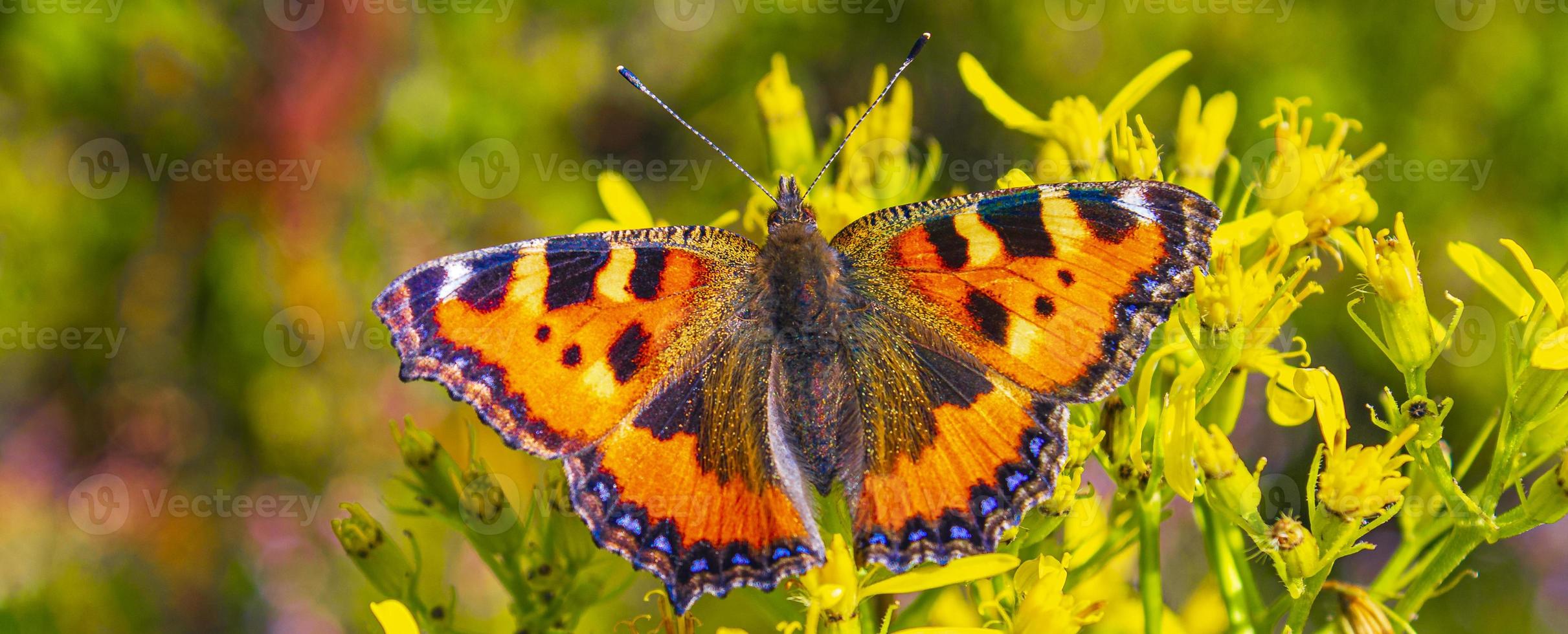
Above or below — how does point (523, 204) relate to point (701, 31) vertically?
below

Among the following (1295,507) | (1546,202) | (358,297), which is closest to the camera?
(1295,507)

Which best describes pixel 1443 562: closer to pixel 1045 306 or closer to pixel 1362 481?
pixel 1362 481

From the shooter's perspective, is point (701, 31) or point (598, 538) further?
point (701, 31)

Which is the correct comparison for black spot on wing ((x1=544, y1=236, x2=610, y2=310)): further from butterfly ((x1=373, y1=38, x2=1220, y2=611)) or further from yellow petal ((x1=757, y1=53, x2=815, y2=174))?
yellow petal ((x1=757, y1=53, x2=815, y2=174))

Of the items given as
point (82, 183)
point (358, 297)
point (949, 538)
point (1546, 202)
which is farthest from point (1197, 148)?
point (82, 183)

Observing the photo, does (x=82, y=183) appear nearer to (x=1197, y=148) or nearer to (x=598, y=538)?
(x=598, y=538)

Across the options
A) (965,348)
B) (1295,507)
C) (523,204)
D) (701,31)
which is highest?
(701,31)

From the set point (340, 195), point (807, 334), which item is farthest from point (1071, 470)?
point (340, 195)
